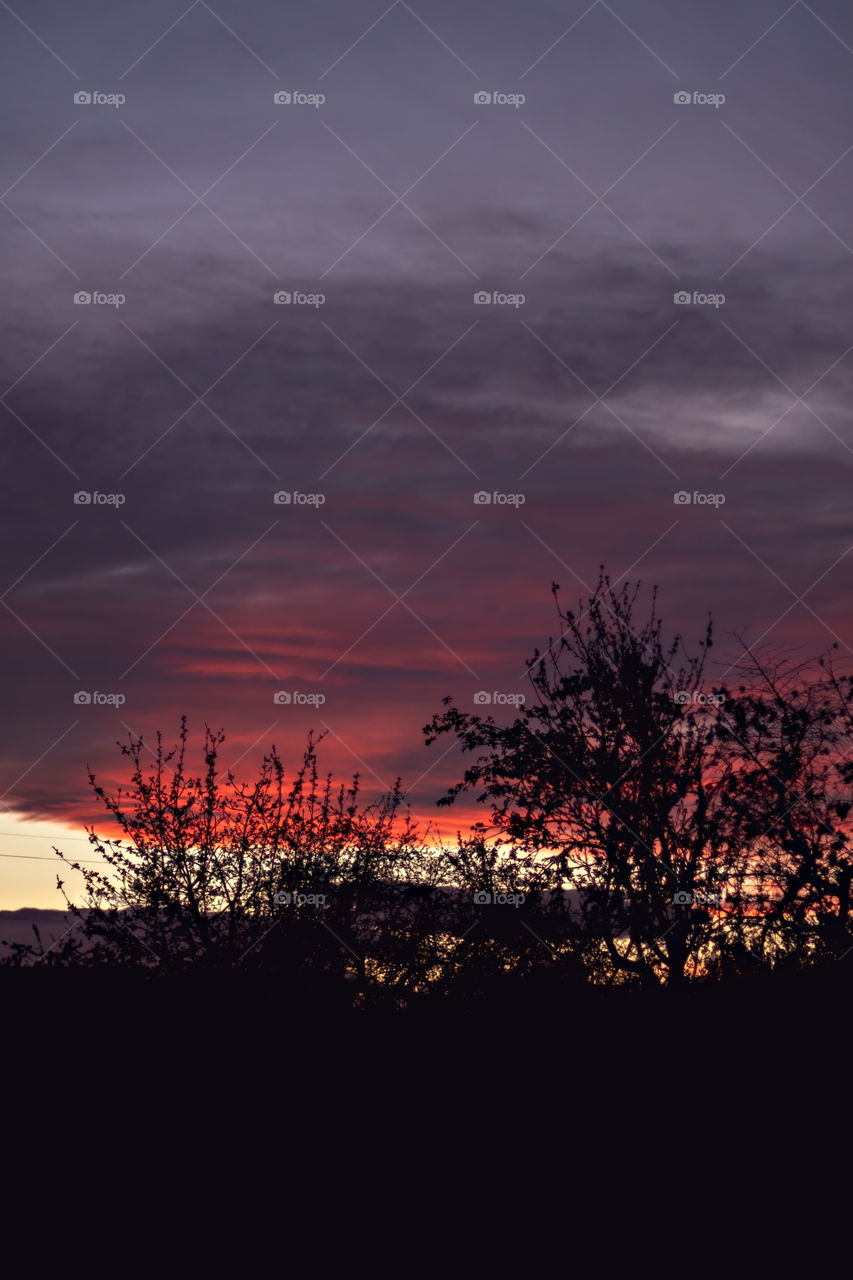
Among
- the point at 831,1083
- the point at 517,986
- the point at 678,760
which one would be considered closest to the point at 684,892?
the point at 678,760

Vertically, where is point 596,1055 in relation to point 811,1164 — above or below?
above

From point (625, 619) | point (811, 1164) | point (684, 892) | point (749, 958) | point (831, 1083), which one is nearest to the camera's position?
point (811, 1164)

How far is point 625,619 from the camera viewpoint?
67.8 ft

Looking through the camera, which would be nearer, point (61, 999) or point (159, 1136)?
point (159, 1136)

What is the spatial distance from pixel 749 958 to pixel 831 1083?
5.83 meters

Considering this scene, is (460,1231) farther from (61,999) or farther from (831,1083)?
(61,999)

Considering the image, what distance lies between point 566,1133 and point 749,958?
7.18 metres

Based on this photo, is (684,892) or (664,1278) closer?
(664,1278)

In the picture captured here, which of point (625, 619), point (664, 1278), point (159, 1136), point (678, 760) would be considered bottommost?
point (664, 1278)

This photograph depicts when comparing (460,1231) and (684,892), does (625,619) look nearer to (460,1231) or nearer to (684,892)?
(684,892)

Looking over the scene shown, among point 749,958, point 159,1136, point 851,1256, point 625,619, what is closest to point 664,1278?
point 851,1256

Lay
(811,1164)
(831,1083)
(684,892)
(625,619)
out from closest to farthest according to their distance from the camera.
Answer: (811,1164)
(831,1083)
(684,892)
(625,619)

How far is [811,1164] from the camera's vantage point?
8.88 metres

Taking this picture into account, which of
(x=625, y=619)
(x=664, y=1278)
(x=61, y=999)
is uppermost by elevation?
(x=625, y=619)
